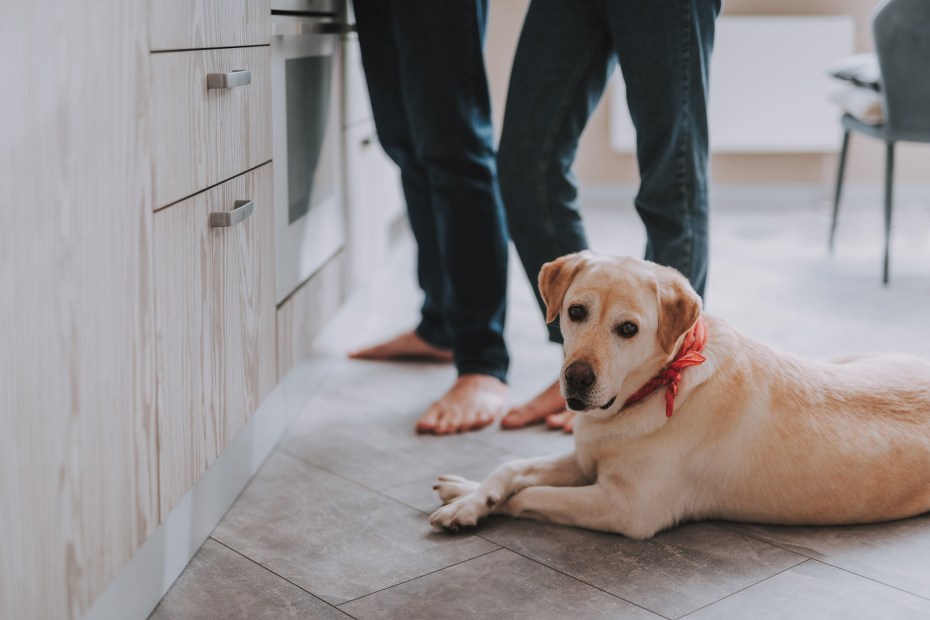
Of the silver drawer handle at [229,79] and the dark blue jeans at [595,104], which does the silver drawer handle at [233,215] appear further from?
the dark blue jeans at [595,104]

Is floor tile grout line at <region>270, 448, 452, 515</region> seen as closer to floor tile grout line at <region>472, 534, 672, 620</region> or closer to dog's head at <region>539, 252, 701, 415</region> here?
floor tile grout line at <region>472, 534, 672, 620</region>

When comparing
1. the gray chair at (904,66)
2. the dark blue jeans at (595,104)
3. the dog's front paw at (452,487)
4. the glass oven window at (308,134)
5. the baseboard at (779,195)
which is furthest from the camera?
the baseboard at (779,195)

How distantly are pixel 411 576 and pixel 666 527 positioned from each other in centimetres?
41

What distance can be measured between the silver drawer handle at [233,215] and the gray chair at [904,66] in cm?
221

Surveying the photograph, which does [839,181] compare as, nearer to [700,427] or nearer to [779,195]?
[779,195]

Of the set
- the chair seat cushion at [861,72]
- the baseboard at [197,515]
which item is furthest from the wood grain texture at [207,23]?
the chair seat cushion at [861,72]

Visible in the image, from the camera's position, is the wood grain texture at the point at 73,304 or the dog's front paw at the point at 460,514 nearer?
the wood grain texture at the point at 73,304

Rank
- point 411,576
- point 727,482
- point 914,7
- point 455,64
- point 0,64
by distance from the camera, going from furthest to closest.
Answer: point 914,7, point 455,64, point 727,482, point 411,576, point 0,64

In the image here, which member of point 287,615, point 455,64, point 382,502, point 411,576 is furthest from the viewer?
point 455,64

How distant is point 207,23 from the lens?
1.46m

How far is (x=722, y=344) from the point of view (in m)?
1.62

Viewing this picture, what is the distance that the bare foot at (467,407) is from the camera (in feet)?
6.91

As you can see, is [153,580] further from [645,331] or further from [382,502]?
[645,331]

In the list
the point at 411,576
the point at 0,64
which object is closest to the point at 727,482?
the point at 411,576
